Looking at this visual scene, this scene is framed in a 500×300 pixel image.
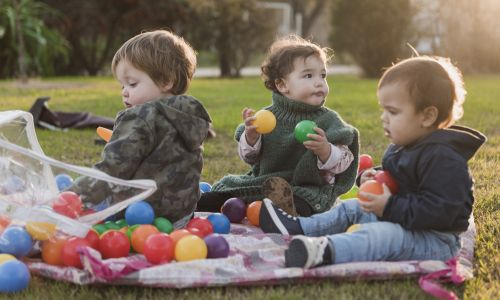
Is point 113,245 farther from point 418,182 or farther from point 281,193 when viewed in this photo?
point 418,182

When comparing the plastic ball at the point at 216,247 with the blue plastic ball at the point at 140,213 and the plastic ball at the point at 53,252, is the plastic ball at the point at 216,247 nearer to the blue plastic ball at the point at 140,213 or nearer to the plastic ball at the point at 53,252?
the blue plastic ball at the point at 140,213

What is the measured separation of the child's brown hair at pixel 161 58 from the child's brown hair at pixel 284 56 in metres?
0.55

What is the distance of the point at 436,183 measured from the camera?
2.81 meters

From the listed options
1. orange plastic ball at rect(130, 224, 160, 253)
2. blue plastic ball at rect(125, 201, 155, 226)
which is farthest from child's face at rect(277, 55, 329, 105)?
orange plastic ball at rect(130, 224, 160, 253)

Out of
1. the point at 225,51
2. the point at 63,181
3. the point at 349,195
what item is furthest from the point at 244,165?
the point at 225,51

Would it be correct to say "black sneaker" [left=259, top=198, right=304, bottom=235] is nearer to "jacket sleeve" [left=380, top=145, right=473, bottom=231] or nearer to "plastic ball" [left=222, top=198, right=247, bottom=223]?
"plastic ball" [left=222, top=198, right=247, bottom=223]

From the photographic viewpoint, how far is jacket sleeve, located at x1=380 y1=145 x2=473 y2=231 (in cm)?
281

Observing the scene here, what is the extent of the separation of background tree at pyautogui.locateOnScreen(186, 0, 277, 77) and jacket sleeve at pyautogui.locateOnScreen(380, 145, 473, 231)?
15.3 meters

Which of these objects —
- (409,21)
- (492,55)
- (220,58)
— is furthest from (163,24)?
(492,55)

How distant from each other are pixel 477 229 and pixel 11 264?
212 centimetres

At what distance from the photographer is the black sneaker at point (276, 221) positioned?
329 cm

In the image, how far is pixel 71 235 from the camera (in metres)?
2.90

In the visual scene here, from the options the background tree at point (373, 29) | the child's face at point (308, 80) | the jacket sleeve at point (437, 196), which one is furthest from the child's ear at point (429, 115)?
the background tree at point (373, 29)

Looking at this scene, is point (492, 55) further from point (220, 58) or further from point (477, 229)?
point (477, 229)
